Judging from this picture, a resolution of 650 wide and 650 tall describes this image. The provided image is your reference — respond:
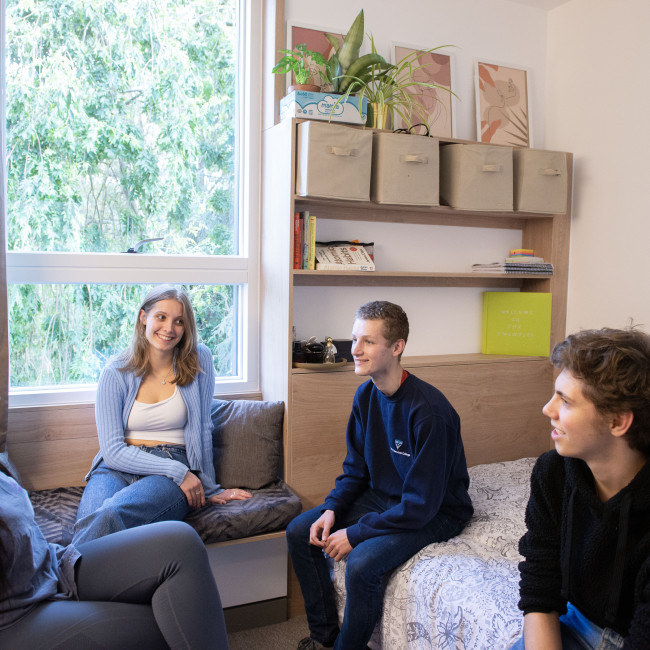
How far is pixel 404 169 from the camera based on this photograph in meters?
2.66

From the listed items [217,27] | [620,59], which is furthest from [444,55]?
[217,27]

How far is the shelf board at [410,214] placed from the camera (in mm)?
2764

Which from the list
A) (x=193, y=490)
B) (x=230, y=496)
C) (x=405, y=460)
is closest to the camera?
(x=405, y=460)

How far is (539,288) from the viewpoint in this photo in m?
3.28

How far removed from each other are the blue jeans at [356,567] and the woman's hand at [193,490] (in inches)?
12.7

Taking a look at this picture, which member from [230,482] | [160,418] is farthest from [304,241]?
[230,482]

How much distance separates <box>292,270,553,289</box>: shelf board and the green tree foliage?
410 mm

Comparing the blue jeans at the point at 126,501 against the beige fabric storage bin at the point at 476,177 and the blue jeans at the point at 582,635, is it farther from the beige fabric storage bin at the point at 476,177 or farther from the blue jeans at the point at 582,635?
the beige fabric storage bin at the point at 476,177

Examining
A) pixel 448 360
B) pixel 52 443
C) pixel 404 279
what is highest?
pixel 404 279

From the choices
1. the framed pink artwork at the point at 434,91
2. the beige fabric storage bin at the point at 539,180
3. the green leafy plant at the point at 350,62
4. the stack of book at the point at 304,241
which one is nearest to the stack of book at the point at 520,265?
the beige fabric storage bin at the point at 539,180

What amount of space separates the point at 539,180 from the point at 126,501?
218 cm

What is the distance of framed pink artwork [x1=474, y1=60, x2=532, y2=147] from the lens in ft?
10.5

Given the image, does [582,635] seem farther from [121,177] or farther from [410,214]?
[121,177]

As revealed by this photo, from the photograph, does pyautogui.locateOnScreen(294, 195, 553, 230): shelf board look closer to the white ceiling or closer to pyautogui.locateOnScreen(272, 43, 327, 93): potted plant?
pyautogui.locateOnScreen(272, 43, 327, 93): potted plant
